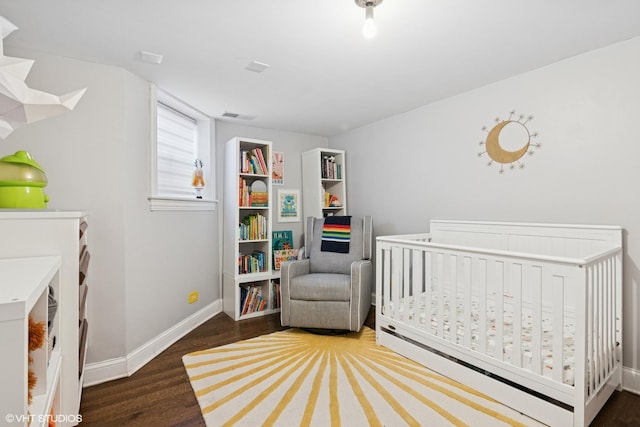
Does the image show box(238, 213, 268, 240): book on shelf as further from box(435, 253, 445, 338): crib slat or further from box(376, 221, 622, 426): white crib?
box(435, 253, 445, 338): crib slat

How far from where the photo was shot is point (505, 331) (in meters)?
1.94

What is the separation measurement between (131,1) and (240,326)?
2.54 m

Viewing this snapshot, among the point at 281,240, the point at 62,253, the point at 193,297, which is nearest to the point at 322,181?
the point at 281,240

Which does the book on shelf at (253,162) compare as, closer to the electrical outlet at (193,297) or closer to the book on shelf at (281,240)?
the book on shelf at (281,240)

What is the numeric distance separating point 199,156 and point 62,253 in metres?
2.10

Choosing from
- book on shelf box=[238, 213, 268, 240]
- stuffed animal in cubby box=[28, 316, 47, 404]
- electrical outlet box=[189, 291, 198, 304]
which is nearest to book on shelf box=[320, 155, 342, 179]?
book on shelf box=[238, 213, 268, 240]

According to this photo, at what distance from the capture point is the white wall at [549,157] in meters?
1.88

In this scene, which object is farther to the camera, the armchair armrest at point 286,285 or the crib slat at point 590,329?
the armchair armrest at point 286,285

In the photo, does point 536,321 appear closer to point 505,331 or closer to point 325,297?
point 505,331

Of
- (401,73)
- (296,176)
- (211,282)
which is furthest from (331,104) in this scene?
(211,282)

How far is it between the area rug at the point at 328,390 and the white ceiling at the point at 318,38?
2085 mm

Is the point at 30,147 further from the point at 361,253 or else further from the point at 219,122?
the point at 361,253

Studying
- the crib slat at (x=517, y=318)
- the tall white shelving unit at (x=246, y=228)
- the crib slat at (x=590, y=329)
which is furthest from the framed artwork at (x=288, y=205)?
the crib slat at (x=590, y=329)

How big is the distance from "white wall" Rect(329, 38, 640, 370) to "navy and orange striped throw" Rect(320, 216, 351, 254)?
0.58 metres
